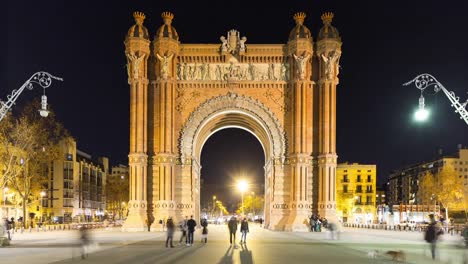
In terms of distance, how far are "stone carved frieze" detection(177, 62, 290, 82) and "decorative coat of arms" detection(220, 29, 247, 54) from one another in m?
1.23

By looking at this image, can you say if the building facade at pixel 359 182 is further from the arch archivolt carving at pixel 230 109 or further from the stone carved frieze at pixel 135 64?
the stone carved frieze at pixel 135 64

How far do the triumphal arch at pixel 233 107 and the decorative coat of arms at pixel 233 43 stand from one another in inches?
3.5

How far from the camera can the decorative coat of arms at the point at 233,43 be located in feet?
176

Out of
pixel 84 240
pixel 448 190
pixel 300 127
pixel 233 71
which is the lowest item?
pixel 448 190

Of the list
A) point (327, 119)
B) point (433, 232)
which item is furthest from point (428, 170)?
point (433, 232)

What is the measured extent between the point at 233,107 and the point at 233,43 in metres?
5.65

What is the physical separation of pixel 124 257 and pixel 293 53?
3154 centimetres

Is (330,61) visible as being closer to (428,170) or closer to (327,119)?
(327,119)

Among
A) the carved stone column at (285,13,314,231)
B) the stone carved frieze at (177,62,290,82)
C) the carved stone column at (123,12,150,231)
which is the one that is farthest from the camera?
the stone carved frieze at (177,62,290,82)

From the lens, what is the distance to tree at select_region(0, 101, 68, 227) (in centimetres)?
5228

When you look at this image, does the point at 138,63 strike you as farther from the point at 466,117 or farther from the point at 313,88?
the point at 466,117

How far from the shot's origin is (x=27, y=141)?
173ft

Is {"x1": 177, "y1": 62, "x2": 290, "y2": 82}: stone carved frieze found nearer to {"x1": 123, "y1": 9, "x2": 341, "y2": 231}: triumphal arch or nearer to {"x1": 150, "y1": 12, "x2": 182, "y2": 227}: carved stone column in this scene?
{"x1": 123, "y1": 9, "x2": 341, "y2": 231}: triumphal arch

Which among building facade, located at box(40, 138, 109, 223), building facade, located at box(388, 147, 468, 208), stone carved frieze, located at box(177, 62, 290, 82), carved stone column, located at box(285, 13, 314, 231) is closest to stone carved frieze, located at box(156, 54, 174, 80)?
stone carved frieze, located at box(177, 62, 290, 82)
